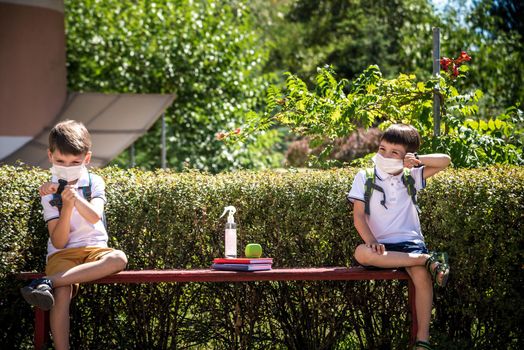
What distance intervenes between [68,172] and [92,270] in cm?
56

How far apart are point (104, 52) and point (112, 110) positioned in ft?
11.1

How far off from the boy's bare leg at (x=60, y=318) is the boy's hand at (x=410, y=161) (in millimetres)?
2045

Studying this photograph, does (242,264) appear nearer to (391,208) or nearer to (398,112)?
(391,208)

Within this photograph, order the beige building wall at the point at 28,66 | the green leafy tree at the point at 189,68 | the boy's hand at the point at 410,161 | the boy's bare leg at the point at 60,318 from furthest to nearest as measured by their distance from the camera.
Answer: the green leafy tree at the point at 189,68 → the beige building wall at the point at 28,66 → the boy's hand at the point at 410,161 → the boy's bare leg at the point at 60,318

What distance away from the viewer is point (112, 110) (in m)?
11.9

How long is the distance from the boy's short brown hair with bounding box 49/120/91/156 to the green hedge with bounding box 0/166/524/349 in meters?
0.44

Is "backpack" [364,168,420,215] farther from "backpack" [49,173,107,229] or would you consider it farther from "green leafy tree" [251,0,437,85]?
"green leafy tree" [251,0,437,85]

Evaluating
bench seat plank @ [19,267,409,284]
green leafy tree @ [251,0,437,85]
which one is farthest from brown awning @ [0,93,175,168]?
green leafy tree @ [251,0,437,85]

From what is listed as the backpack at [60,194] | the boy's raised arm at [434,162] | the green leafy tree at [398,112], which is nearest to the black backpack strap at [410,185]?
the boy's raised arm at [434,162]

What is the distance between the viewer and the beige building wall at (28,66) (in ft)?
36.3

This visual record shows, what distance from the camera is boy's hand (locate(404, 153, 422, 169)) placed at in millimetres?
5008

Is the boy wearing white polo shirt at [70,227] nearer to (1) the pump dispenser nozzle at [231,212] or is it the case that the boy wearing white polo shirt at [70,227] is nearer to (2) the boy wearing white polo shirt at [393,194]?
(1) the pump dispenser nozzle at [231,212]

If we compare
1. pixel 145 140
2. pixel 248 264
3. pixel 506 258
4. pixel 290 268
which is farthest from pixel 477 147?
pixel 145 140

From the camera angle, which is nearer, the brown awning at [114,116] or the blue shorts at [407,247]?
the blue shorts at [407,247]
